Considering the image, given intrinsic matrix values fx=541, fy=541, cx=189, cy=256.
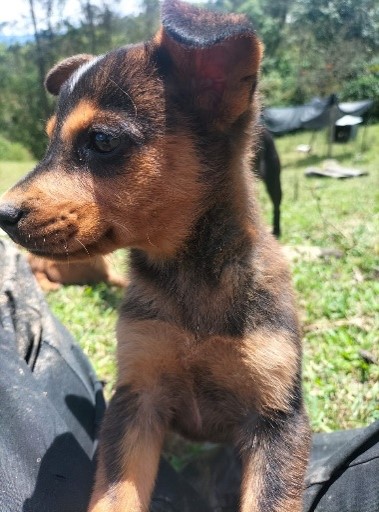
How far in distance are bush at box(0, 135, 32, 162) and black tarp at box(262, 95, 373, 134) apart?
910 cm

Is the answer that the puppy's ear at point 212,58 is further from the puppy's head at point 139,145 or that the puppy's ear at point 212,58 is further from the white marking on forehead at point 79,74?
the white marking on forehead at point 79,74

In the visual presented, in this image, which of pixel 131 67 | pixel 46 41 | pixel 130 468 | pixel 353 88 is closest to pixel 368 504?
pixel 130 468

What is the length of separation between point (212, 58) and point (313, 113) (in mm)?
16641

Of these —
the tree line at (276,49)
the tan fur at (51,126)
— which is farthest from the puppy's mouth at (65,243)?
the tree line at (276,49)

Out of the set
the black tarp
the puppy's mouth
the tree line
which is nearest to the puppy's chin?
the puppy's mouth

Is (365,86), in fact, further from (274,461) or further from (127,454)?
(127,454)

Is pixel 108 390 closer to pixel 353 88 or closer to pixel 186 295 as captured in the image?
pixel 186 295

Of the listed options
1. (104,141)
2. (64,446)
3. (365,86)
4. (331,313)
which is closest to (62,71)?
(104,141)

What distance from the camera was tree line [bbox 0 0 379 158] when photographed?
10906 mm

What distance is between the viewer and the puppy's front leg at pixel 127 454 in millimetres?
2238

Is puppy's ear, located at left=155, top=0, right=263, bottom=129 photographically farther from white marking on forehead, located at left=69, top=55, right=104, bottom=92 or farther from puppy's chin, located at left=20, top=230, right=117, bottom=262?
puppy's chin, located at left=20, top=230, right=117, bottom=262

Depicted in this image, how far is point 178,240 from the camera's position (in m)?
2.44

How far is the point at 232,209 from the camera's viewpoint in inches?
97.9

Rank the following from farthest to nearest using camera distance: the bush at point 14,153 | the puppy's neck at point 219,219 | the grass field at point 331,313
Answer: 1. the bush at point 14,153
2. the grass field at point 331,313
3. the puppy's neck at point 219,219
